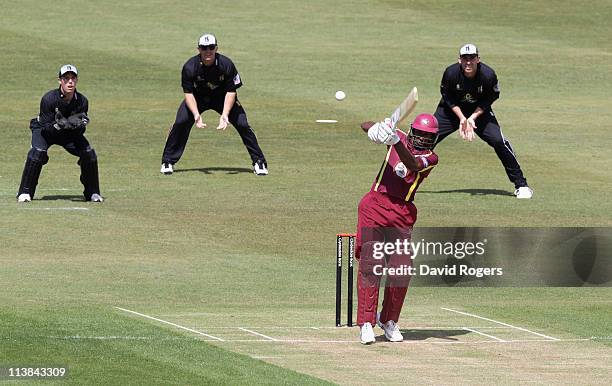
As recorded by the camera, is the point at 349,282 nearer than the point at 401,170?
No

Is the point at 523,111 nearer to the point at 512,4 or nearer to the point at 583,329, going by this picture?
the point at 512,4

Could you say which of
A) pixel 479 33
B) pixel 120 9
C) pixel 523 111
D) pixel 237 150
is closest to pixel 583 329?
pixel 237 150

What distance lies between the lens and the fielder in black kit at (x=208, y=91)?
22.6 metres

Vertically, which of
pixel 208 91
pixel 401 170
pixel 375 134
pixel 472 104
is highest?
pixel 208 91

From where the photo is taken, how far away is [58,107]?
20.4 metres

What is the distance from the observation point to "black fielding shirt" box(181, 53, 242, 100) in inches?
895

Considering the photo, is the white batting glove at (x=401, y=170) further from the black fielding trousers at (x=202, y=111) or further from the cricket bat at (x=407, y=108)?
the black fielding trousers at (x=202, y=111)

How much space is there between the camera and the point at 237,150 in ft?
87.5

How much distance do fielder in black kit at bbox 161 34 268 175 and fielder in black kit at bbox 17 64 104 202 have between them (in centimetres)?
233

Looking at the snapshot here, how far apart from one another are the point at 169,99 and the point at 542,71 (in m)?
9.14

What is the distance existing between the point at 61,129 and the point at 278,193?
350 cm

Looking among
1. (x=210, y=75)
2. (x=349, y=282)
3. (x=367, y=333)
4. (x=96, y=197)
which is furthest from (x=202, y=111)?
(x=367, y=333)

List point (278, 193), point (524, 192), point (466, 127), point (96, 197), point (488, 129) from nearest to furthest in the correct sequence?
point (96, 197), point (466, 127), point (488, 129), point (524, 192), point (278, 193)

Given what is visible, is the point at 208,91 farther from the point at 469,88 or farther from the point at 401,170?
the point at 401,170
